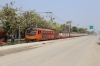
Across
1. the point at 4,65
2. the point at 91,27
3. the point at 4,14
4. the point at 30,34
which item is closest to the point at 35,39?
the point at 30,34

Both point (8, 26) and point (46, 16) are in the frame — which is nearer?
point (8, 26)

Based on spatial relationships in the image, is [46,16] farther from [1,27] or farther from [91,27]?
[91,27]

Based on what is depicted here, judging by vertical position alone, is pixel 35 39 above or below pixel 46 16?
below

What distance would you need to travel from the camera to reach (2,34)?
45062 millimetres

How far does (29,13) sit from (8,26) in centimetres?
1437

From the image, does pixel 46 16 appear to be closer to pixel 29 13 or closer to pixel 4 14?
pixel 29 13

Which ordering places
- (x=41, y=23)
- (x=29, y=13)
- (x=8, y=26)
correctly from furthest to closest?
1. (x=41, y=23)
2. (x=29, y=13)
3. (x=8, y=26)

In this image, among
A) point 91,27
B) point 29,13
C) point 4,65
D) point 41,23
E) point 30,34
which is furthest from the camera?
point 91,27

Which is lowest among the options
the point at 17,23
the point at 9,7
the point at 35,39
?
the point at 35,39

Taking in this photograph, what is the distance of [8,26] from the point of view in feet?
133

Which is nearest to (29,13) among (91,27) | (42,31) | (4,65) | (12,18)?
(42,31)

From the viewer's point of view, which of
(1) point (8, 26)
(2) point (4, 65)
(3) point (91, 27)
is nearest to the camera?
(2) point (4, 65)

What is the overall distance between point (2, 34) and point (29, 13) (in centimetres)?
1144

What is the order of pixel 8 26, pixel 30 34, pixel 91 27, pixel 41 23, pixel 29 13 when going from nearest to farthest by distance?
pixel 8 26 → pixel 30 34 → pixel 29 13 → pixel 41 23 → pixel 91 27
